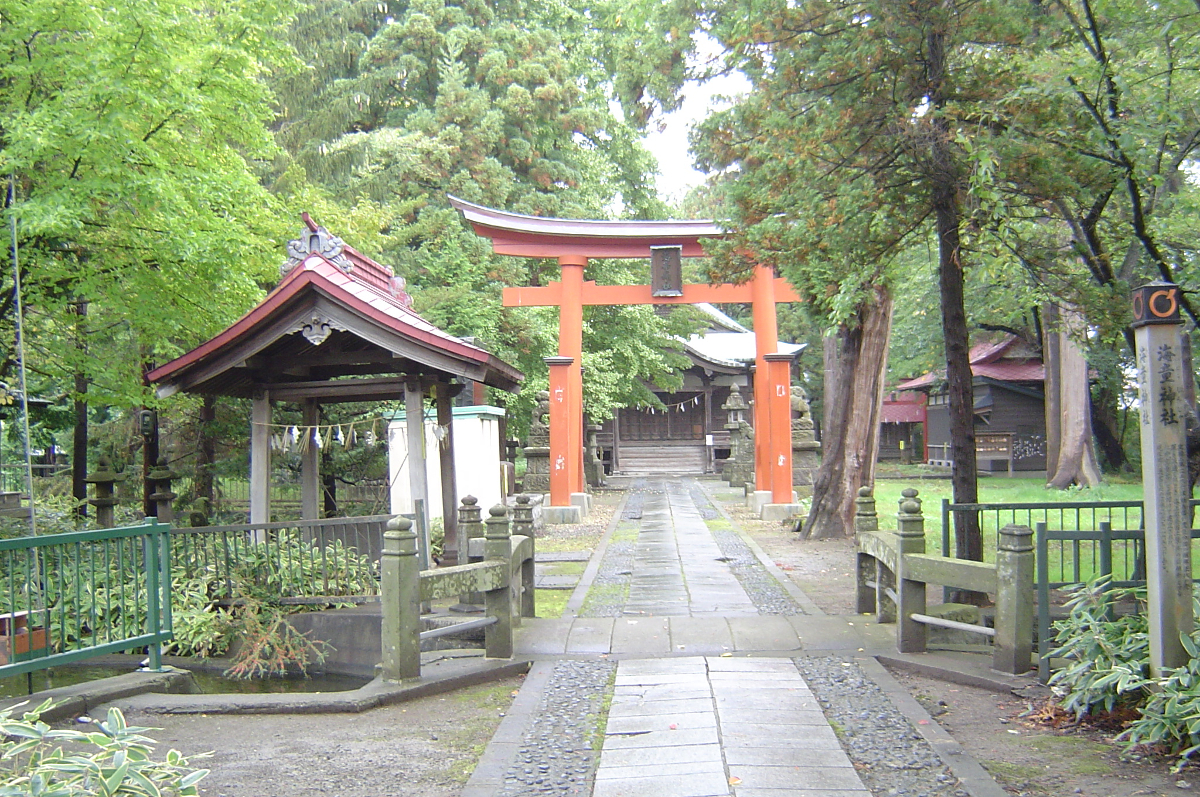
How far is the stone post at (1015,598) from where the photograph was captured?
570cm

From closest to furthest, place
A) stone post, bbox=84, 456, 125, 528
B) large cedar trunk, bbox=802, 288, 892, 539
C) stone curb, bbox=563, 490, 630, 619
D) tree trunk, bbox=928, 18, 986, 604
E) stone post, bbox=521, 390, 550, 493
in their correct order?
tree trunk, bbox=928, 18, 986, 604 < stone curb, bbox=563, 490, 630, 619 < stone post, bbox=84, 456, 125, 528 < large cedar trunk, bbox=802, 288, 892, 539 < stone post, bbox=521, 390, 550, 493

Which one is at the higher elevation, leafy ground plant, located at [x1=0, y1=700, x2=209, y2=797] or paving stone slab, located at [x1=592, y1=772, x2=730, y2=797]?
leafy ground plant, located at [x1=0, y1=700, x2=209, y2=797]

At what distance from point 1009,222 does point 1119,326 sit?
1.48 meters

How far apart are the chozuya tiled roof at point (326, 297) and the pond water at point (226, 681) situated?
2778mm

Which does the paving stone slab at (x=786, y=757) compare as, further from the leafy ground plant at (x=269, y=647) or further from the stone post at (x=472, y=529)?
the leafy ground plant at (x=269, y=647)

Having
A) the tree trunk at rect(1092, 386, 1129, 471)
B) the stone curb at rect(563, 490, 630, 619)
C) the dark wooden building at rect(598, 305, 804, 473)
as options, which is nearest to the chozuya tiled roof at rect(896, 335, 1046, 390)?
the tree trunk at rect(1092, 386, 1129, 471)

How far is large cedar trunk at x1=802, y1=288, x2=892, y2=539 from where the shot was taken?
14.0 meters

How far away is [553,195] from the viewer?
23.9 metres

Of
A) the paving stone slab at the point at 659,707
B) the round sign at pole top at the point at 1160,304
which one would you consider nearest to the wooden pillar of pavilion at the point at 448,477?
the paving stone slab at the point at 659,707

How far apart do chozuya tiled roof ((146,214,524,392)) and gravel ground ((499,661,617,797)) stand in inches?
136

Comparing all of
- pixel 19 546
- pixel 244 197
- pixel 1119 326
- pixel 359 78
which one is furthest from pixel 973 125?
pixel 359 78

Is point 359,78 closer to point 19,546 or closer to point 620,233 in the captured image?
point 620,233

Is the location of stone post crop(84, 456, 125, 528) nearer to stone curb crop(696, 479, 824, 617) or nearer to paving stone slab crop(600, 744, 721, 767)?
stone curb crop(696, 479, 824, 617)

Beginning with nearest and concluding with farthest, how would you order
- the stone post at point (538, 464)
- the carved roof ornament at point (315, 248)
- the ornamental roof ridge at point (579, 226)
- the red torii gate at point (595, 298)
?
the carved roof ornament at point (315, 248)
the red torii gate at point (595, 298)
the ornamental roof ridge at point (579, 226)
the stone post at point (538, 464)
